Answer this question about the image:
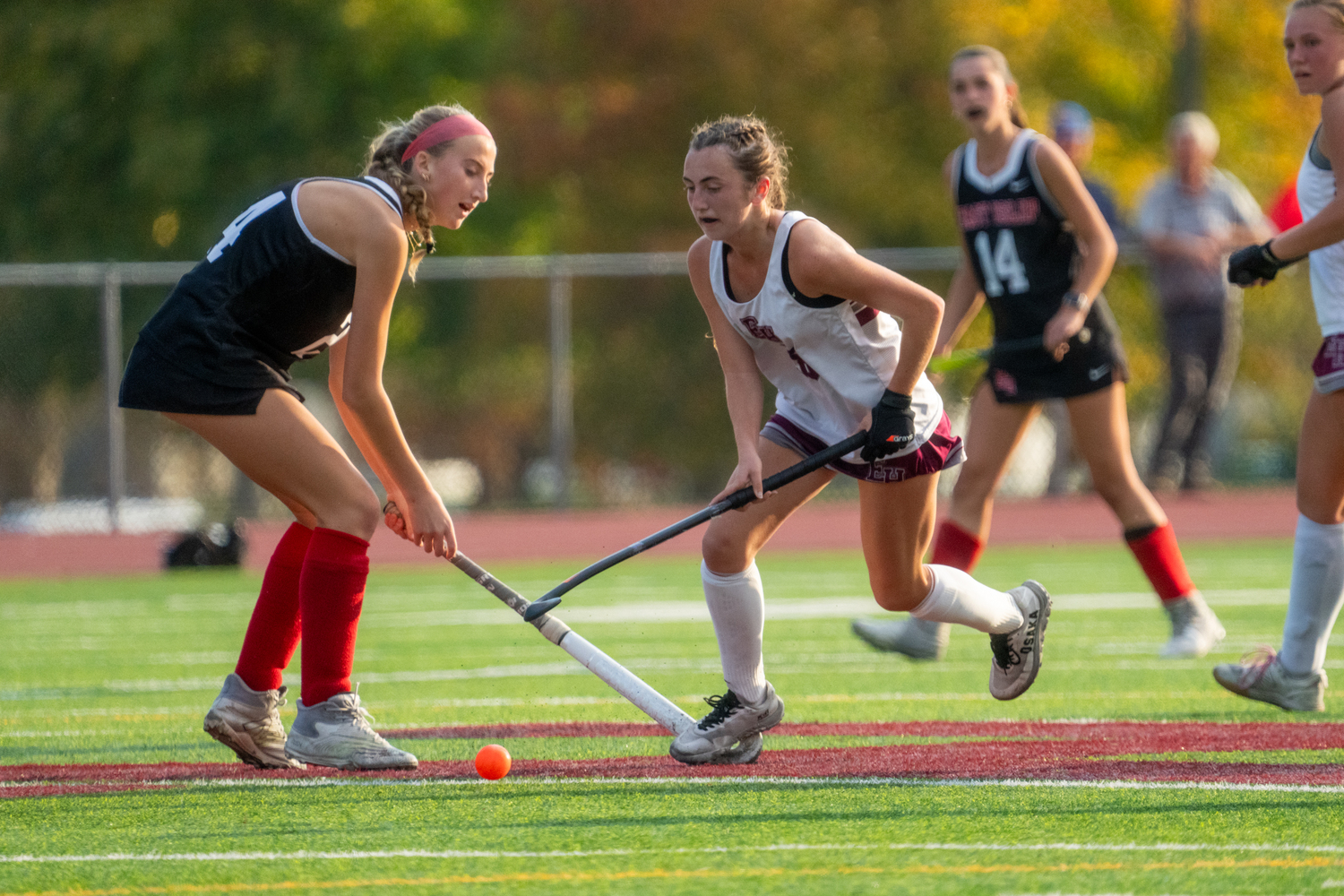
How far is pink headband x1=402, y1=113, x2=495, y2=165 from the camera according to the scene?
5223 millimetres

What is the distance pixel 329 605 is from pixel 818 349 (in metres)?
1.51

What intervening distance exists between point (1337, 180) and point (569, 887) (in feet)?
11.0

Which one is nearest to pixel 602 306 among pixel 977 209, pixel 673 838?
pixel 977 209

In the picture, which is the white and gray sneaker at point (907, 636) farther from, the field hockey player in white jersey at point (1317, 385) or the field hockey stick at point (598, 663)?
the field hockey stick at point (598, 663)

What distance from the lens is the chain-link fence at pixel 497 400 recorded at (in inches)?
583

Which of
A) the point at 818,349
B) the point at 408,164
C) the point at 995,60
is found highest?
the point at 995,60

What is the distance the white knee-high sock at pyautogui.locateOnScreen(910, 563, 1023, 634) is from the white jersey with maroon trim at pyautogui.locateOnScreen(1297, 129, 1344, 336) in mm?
1319

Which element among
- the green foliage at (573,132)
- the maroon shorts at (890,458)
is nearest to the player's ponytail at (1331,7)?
the maroon shorts at (890,458)

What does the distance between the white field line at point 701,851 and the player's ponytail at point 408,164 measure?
179 centimetres

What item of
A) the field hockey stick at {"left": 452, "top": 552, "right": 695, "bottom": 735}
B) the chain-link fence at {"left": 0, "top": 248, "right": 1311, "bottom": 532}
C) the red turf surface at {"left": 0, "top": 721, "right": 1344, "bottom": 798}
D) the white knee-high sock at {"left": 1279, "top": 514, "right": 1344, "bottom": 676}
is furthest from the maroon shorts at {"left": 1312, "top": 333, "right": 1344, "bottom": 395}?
the chain-link fence at {"left": 0, "top": 248, "right": 1311, "bottom": 532}

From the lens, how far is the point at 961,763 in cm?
512

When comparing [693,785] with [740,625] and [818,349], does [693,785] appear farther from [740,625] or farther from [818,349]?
[818,349]

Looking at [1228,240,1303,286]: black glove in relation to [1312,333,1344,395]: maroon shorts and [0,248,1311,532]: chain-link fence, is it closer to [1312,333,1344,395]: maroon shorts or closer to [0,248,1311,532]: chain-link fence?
[1312,333,1344,395]: maroon shorts

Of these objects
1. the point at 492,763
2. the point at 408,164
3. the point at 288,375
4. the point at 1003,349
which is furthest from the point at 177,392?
the point at 1003,349
